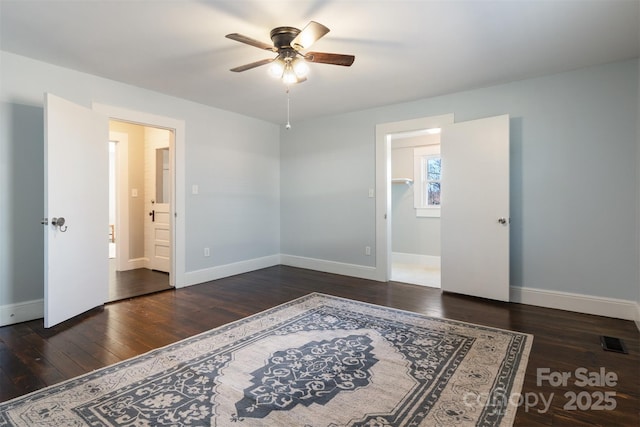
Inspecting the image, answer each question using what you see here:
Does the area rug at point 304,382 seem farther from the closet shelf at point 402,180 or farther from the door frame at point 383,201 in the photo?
the closet shelf at point 402,180

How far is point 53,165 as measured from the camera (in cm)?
285

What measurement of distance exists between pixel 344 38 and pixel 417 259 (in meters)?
4.35

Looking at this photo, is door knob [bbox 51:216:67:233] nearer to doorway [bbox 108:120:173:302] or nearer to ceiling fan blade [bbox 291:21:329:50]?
doorway [bbox 108:120:173:302]

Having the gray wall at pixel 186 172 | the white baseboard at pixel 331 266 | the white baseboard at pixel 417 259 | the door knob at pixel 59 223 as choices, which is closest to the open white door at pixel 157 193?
the gray wall at pixel 186 172

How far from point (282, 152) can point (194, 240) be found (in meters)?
2.23

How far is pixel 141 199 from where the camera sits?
220 inches

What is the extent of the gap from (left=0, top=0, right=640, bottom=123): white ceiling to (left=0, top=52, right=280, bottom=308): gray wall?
0.23m

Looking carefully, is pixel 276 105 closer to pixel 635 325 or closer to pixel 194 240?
pixel 194 240

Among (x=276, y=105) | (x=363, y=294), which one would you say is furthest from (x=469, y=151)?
(x=276, y=105)

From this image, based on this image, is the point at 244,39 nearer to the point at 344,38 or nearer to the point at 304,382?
the point at 344,38

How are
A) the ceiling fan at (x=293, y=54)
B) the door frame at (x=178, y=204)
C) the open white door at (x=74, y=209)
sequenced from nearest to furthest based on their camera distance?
the ceiling fan at (x=293, y=54) < the open white door at (x=74, y=209) < the door frame at (x=178, y=204)

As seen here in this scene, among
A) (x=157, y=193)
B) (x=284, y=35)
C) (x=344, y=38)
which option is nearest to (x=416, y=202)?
(x=344, y=38)

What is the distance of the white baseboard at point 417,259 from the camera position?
19.0 ft

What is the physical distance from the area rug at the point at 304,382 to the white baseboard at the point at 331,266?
6.32 feet
